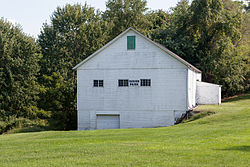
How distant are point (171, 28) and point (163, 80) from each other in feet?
67.3

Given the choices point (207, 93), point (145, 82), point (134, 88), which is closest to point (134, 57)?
point (145, 82)

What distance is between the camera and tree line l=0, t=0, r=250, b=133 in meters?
38.2

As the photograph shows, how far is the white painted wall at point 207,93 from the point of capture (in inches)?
1535

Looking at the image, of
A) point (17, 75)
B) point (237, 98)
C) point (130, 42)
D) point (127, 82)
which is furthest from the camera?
point (237, 98)

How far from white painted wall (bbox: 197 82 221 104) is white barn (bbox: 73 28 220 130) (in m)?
5.78

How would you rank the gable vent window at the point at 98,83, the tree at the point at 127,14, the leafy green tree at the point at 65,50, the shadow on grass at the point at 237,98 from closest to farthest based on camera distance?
1. the gable vent window at the point at 98,83
2. the leafy green tree at the point at 65,50
3. the shadow on grass at the point at 237,98
4. the tree at the point at 127,14

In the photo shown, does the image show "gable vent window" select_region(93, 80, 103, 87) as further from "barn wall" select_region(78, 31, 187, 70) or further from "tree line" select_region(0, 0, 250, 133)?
"tree line" select_region(0, 0, 250, 133)

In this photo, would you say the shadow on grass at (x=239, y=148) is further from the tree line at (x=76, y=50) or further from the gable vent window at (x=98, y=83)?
the tree line at (x=76, y=50)

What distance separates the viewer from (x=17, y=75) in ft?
125

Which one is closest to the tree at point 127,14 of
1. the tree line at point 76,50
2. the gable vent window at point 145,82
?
the tree line at point 76,50

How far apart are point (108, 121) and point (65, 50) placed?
15.5 metres

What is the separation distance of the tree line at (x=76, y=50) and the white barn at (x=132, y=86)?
7961 mm

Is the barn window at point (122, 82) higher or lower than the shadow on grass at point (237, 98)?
higher

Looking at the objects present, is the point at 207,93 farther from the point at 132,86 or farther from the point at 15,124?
the point at 15,124
